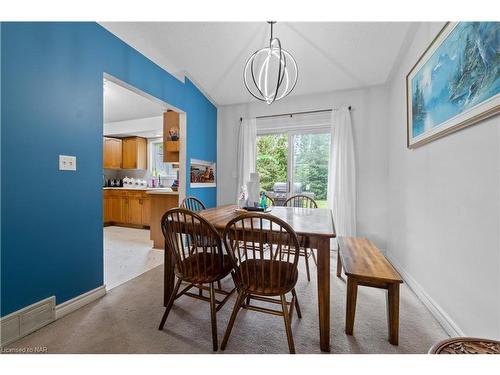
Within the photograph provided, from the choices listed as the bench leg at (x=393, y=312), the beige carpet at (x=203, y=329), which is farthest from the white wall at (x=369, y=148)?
the bench leg at (x=393, y=312)

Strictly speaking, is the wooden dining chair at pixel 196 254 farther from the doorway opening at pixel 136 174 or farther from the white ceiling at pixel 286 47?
the white ceiling at pixel 286 47

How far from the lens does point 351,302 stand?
1.47 m

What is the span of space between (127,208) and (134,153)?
1.35 metres

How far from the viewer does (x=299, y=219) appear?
1.76 meters

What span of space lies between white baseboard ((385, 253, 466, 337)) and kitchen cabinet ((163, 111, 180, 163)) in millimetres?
3387

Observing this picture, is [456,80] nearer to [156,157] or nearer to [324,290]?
[324,290]

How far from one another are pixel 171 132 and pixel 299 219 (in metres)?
2.56

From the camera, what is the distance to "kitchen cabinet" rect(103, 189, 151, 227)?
4633 millimetres

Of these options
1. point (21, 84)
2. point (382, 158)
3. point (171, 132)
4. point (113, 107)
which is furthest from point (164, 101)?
point (382, 158)

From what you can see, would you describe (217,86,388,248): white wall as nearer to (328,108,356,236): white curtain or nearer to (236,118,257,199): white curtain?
(328,108,356,236): white curtain

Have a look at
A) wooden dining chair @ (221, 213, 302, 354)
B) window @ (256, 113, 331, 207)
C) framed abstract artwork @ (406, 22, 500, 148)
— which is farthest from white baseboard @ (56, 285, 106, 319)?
framed abstract artwork @ (406, 22, 500, 148)

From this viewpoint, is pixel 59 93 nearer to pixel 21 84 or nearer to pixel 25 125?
pixel 21 84

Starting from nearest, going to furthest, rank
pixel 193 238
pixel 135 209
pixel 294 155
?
1. pixel 193 238
2. pixel 294 155
3. pixel 135 209

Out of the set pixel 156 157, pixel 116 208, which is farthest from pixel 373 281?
pixel 156 157
